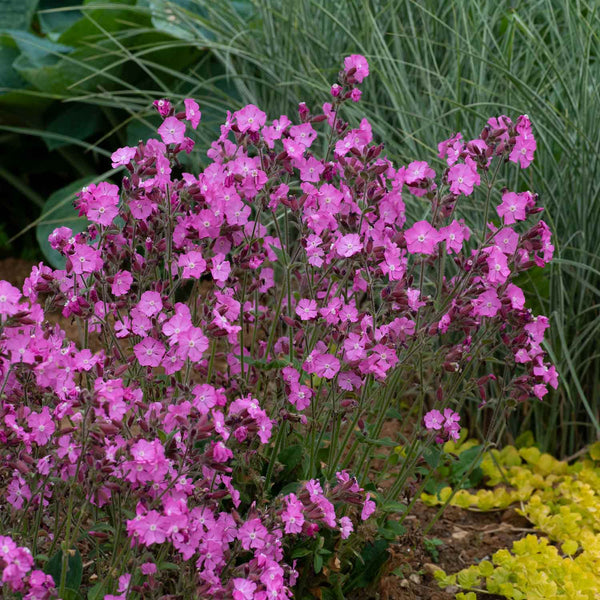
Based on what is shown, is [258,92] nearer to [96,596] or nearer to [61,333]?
[61,333]

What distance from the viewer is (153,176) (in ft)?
5.07

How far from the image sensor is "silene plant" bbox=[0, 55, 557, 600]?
1305 millimetres

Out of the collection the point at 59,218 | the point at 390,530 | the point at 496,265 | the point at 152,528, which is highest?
the point at 496,265

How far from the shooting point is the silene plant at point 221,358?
4.28 feet

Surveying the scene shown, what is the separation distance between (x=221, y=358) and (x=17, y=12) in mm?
2813

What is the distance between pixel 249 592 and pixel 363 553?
0.48 metres

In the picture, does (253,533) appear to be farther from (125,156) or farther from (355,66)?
(355,66)

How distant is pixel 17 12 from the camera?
157 inches

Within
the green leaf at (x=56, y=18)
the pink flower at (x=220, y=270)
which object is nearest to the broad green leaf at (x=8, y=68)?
the green leaf at (x=56, y=18)

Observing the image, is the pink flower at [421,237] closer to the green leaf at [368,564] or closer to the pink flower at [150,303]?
the pink flower at [150,303]

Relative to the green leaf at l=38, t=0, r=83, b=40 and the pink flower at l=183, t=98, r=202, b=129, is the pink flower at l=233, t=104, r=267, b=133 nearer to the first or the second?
the pink flower at l=183, t=98, r=202, b=129

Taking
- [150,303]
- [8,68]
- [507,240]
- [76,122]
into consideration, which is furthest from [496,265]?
[8,68]

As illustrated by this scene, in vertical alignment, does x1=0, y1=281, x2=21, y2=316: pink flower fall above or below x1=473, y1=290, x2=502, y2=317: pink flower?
above

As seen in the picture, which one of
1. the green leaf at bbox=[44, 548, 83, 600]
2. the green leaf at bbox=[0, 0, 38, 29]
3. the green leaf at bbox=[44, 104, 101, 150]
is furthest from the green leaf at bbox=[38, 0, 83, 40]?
the green leaf at bbox=[44, 548, 83, 600]
